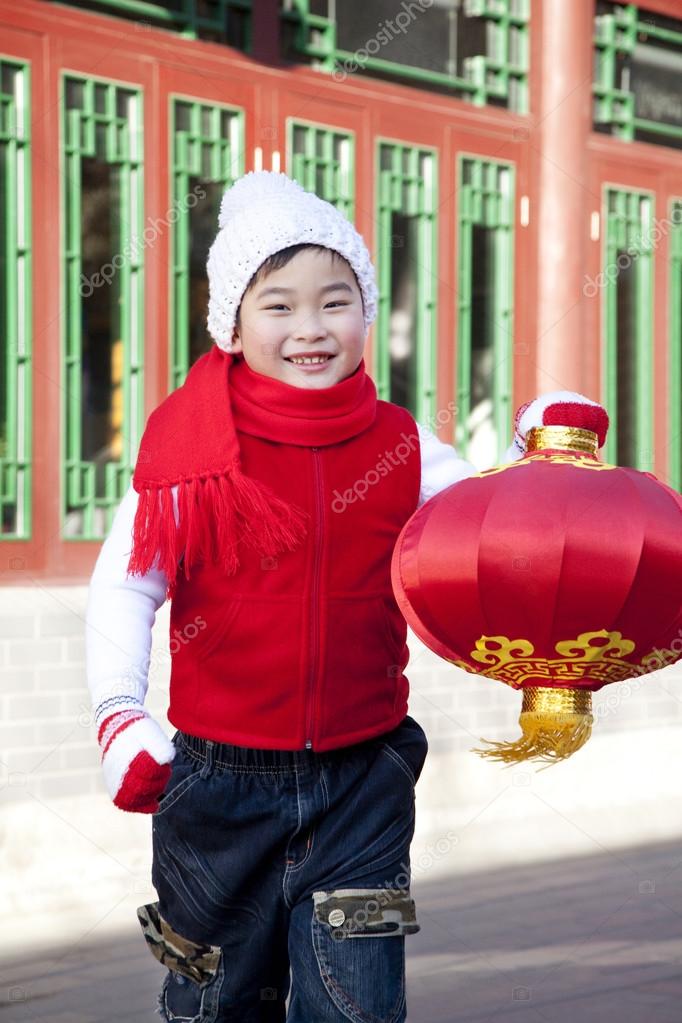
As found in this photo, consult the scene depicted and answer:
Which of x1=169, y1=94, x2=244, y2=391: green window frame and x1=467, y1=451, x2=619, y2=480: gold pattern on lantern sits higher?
x1=169, y1=94, x2=244, y2=391: green window frame

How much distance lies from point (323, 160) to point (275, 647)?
4.02 meters

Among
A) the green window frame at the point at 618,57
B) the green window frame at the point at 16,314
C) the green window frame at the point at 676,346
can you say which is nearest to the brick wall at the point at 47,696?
the green window frame at the point at 16,314

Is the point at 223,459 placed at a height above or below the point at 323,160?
below

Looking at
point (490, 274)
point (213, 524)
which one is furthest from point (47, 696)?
point (213, 524)

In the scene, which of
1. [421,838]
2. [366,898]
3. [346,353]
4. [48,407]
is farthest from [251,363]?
[421,838]

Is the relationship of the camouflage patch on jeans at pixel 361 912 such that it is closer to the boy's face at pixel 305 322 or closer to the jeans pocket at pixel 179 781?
the jeans pocket at pixel 179 781

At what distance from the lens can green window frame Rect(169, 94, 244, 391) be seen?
19.0 ft

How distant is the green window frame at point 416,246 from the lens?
21.2 feet

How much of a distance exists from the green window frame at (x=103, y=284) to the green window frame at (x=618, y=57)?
2.44 meters

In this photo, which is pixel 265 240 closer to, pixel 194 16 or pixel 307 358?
pixel 307 358

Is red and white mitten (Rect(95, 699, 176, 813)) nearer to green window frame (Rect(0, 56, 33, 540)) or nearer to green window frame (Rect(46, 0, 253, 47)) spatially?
green window frame (Rect(0, 56, 33, 540))

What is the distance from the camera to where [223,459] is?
8.37 ft

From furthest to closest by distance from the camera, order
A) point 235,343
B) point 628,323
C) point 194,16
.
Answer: point 628,323, point 194,16, point 235,343

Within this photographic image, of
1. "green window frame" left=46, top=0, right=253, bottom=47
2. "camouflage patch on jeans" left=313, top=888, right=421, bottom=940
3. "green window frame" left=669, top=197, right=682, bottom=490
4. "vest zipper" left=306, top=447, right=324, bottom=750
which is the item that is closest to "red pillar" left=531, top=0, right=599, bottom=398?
"green window frame" left=669, top=197, right=682, bottom=490
